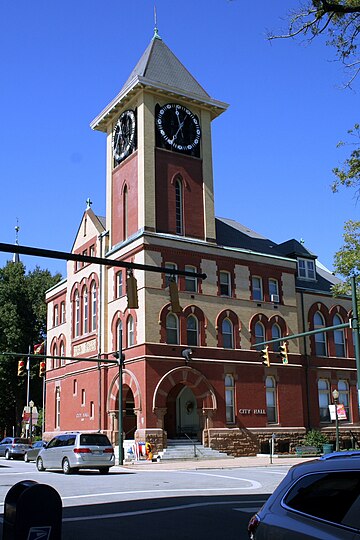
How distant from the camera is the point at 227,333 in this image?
41.6 meters

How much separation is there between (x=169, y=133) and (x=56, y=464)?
24.4 meters

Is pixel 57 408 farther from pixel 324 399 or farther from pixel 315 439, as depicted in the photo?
pixel 324 399

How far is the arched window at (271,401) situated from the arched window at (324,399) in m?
4.71

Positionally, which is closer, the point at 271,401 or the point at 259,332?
the point at 271,401

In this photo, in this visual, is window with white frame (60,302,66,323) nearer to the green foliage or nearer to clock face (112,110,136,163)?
clock face (112,110,136,163)

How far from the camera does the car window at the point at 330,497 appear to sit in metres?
4.42

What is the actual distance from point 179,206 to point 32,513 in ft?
125

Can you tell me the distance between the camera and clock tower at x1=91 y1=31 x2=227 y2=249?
41.5 m

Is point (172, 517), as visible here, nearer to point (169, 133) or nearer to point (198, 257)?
point (198, 257)

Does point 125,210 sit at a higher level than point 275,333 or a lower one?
higher

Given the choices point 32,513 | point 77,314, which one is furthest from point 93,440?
point 77,314

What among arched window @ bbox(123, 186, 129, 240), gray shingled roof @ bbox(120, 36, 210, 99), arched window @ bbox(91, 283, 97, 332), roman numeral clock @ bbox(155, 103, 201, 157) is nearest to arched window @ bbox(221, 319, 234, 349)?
arched window @ bbox(123, 186, 129, 240)

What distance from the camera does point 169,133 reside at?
43188 mm

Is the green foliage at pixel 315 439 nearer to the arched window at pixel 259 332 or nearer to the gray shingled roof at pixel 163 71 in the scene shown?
the arched window at pixel 259 332
